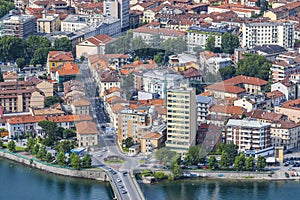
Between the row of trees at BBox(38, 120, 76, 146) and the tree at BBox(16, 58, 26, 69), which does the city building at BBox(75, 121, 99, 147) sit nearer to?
the row of trees at BBox(38, 120, 76, 146)

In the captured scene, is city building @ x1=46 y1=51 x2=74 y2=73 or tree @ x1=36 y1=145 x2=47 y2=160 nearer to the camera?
tree @ x1=36 y1=145 x2=47 y2=160

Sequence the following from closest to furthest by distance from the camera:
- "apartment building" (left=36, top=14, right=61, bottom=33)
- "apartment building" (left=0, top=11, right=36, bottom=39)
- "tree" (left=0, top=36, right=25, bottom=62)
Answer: "tree" (left=0, top=36, right=25, bottom=62)
"apartment building" (left=0, top=11, right=36, bottom=39)
"apartment building" (left=36, top=14, right=61, bottom=33)

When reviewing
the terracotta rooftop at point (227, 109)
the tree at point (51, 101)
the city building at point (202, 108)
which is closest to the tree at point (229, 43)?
the terracotta rooftop at point (227, 109)

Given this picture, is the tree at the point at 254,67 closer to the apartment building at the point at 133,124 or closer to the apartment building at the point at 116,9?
the apartment building at the point at 133,124

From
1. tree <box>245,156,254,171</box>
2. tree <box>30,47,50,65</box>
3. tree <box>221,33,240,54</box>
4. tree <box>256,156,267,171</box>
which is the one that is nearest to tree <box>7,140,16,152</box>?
tree <box>245,156,254,171</box>

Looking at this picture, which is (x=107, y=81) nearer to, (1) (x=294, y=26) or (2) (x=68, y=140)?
(2) (x=68, y=140)

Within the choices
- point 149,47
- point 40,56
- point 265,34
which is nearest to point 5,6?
point 40,56

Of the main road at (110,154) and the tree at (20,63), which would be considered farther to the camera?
the tree at (20,63)
